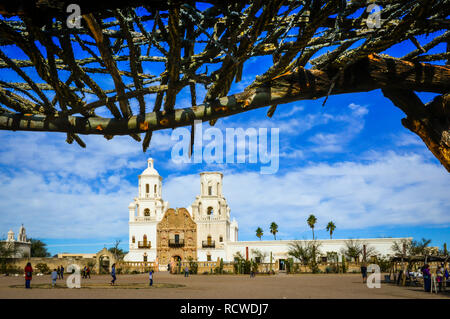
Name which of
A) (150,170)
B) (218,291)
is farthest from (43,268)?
(218,291)

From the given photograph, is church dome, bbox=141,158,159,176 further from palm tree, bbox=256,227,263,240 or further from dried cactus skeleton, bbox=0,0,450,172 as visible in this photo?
dried cactus skeleton, bbox=0,0,450,172

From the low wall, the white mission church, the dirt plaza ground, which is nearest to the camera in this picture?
the dirt plaza ground

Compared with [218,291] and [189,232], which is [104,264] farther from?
[218,291]

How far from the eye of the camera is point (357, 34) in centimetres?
400

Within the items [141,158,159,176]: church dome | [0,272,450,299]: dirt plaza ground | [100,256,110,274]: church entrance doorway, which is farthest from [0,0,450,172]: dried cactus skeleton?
[141,158,159,176]: church dome

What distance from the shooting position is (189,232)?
62125 millimetres

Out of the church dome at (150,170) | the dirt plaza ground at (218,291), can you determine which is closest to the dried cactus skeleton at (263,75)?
the dirt plaza ground at (218,291)

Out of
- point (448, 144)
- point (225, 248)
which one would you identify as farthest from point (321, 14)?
point (225, 248)

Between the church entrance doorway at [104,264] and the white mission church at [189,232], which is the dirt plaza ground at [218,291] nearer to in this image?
the church entrance doorway at [104,264]

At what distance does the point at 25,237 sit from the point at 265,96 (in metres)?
86.5

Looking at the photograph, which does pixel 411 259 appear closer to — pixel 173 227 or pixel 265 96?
pixel 265 96

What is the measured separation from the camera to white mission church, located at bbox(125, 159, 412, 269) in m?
60.3
